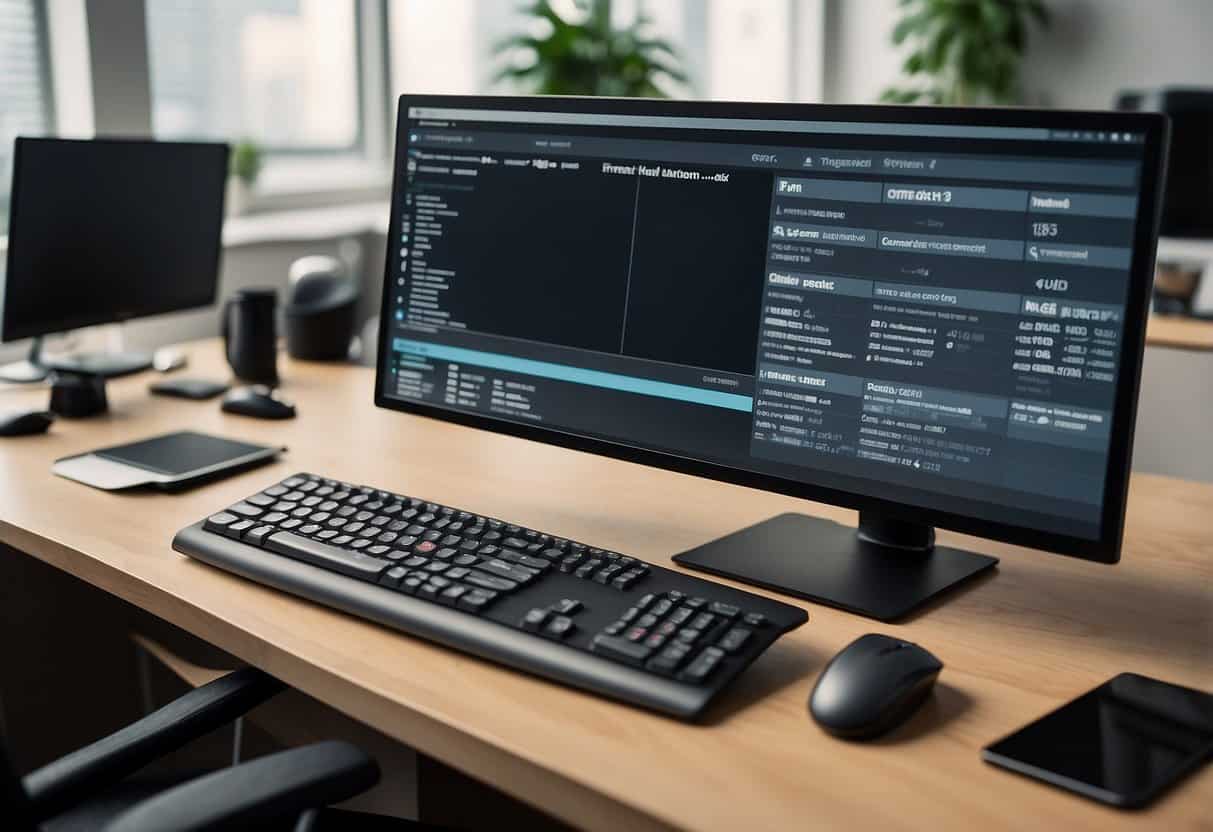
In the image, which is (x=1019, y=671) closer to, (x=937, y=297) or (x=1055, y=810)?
(x=1055, y=810)

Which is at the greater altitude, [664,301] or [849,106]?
[849,106]

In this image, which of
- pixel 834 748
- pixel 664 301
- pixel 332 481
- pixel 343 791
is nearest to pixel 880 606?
pixel 834 748

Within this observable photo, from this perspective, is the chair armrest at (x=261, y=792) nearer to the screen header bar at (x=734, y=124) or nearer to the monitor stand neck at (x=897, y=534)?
the monitor stand neck at (x=897, y=534)

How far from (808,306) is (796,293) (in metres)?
0.02

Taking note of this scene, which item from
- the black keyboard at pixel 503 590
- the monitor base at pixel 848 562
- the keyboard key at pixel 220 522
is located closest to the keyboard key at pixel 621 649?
the black keyboard at pixel 503 590

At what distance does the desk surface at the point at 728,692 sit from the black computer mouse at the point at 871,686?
0.01 m

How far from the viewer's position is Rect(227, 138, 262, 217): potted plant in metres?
2.99

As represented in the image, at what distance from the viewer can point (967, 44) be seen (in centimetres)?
450

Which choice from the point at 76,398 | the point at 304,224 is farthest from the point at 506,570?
the point at 304,224

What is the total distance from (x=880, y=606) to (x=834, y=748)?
238 millimetres

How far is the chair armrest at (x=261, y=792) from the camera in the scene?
77cm

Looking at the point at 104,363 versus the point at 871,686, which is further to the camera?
the point at 104,363

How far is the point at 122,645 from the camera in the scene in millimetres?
1835

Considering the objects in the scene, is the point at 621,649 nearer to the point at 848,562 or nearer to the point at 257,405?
the point at 848,562
